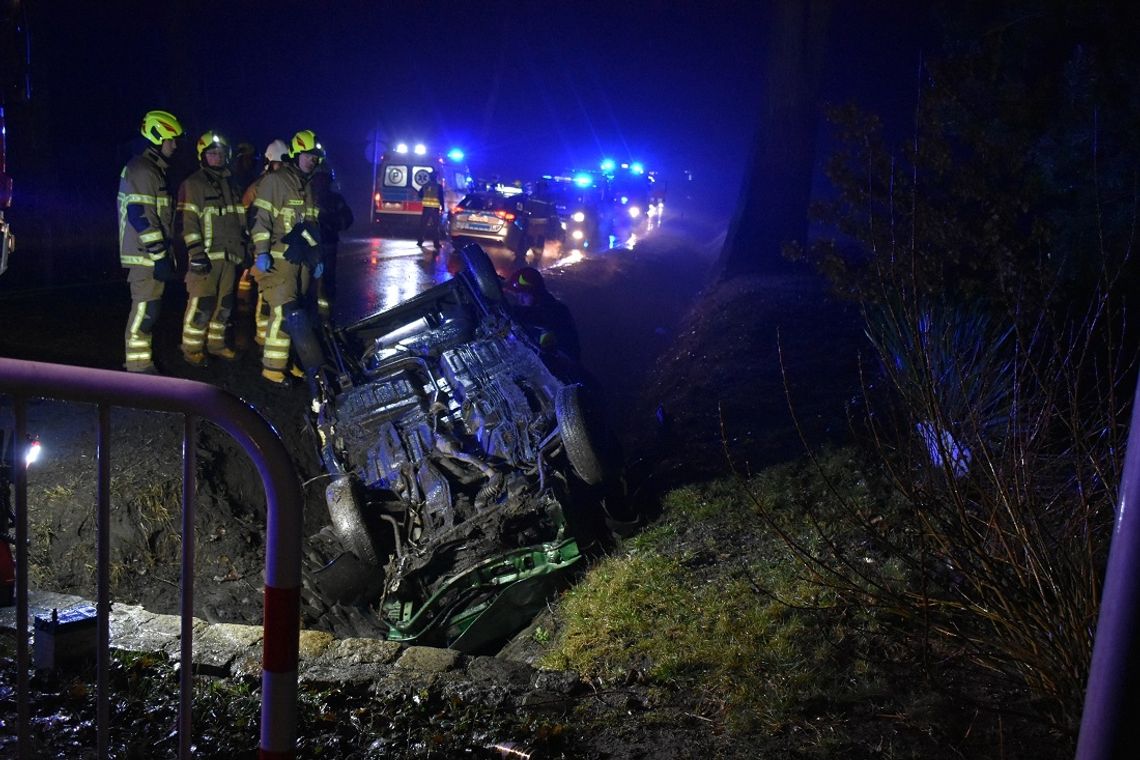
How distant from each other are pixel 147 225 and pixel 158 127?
0.82 metres

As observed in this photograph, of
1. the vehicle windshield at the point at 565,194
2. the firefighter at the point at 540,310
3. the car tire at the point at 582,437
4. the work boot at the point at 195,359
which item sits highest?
the vehicle windshield at the point at 565,194

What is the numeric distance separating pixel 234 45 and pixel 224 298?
93.4ft

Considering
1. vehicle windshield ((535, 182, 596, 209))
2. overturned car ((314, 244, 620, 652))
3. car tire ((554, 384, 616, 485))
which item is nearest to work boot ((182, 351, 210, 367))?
overturned car ((314, 244, 620, 652))

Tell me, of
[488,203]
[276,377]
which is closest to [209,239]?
[276,377]

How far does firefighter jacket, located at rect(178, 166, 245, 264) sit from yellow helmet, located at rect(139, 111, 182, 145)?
26.6 inches

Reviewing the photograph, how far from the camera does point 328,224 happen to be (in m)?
9.98

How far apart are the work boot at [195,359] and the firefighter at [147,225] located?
2.26 ft

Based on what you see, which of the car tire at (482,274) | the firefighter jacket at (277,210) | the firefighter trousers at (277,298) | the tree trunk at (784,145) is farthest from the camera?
the tree trunk at (784,145)

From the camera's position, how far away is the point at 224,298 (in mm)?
9000

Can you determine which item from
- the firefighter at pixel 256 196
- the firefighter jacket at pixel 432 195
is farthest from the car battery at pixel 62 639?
the firefighter jacket at pixel 432 195

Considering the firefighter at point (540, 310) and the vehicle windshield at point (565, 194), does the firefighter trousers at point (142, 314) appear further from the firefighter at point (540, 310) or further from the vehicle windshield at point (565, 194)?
the vehicle windshield at point (565, 194)

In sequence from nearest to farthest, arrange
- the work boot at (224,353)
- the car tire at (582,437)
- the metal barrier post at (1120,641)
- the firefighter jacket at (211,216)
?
the metal barrier post at (1120,641) → the car tire at (582,437) → the firefighter jacket at (211,216) → the work boot at (224,353)

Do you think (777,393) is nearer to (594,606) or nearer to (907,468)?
(594,606)

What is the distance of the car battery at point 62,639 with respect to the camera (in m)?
3.56
